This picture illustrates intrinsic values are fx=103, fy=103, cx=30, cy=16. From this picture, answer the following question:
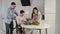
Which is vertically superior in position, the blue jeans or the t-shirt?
the t-shirt

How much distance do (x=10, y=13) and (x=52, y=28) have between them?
647 mm

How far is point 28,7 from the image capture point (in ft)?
4.89

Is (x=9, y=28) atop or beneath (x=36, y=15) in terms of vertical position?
beneath

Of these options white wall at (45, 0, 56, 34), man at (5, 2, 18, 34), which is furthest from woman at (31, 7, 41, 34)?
man at (5, 2, 18, 34)

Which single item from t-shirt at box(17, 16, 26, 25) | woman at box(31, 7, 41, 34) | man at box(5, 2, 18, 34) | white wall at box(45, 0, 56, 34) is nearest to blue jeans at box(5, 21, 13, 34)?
man at box(5, 2, 18, 34)

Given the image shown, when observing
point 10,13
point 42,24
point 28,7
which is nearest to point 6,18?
point 10,13

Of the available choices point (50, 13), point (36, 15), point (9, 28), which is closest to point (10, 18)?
point (9, 28)

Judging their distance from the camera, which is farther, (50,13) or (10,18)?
(10,18)

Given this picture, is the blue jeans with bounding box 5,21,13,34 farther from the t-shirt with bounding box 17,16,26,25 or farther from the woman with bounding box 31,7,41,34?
the woman with bounding box 31,7,41,34

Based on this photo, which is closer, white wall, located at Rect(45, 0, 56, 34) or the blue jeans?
white wall, located at Rect(45, 0, 56, 34)

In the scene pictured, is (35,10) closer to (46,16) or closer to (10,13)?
(46,16)

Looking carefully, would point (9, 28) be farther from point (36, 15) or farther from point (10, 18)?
point (36, 15)

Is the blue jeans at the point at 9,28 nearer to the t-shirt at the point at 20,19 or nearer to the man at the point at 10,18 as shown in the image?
the man at the point at 10,18

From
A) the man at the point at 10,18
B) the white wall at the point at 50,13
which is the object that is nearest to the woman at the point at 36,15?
the white wall at the point at 50,13
